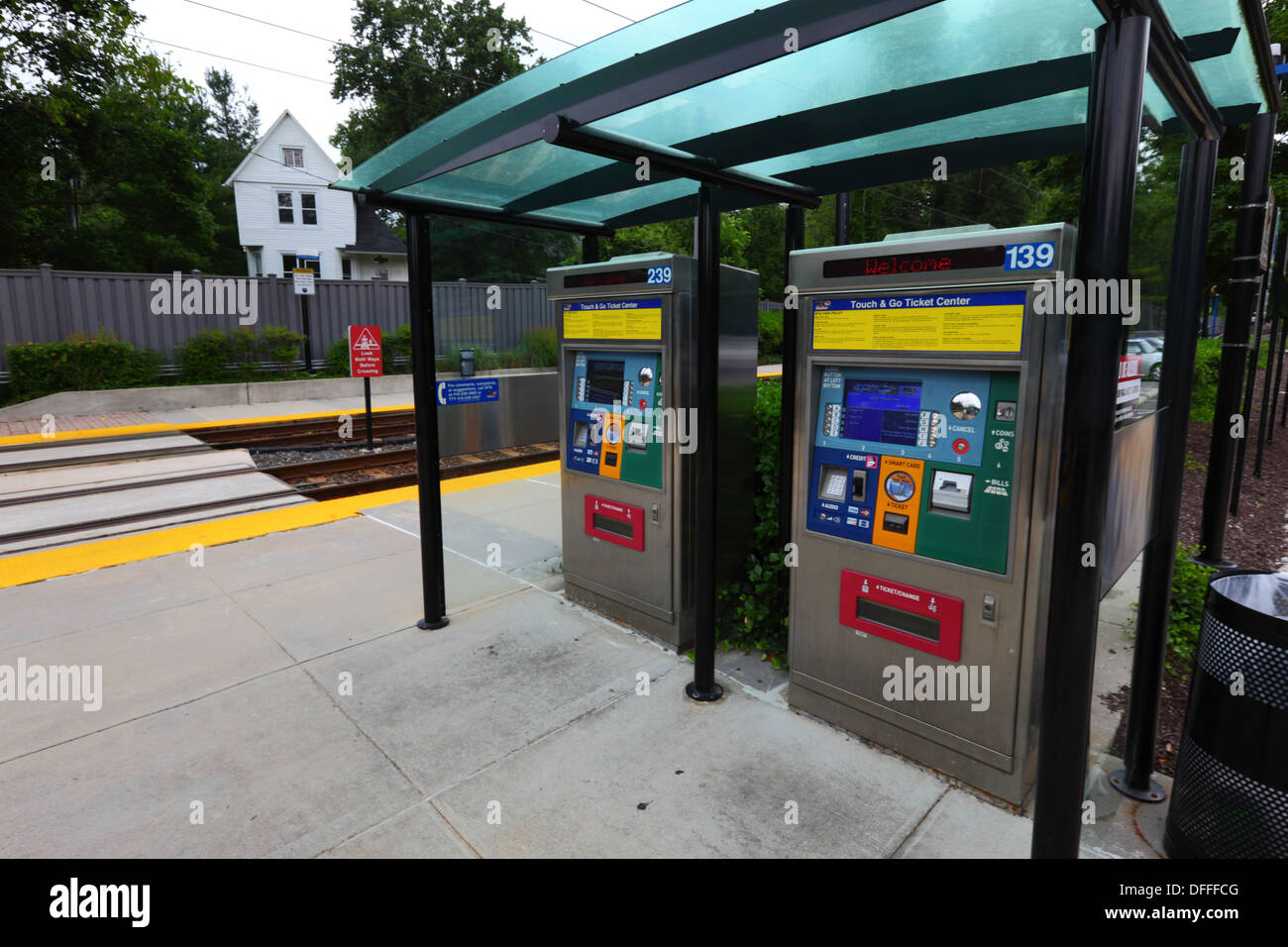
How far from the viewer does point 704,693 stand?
3820 mm

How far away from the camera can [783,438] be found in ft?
14.1

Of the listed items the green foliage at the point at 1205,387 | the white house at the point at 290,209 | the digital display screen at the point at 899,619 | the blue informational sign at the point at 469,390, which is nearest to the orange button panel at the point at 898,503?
the digital display screen at the point at 899,619

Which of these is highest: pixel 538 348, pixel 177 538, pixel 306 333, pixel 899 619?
pixel 306 333

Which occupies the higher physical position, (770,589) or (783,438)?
(783,438)

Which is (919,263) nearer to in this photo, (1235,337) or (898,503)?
(898,503)

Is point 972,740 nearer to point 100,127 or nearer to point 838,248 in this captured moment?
point 838,248

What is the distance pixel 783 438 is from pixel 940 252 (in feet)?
5.32

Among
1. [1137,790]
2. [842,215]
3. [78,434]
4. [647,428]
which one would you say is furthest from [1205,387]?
[78,434]

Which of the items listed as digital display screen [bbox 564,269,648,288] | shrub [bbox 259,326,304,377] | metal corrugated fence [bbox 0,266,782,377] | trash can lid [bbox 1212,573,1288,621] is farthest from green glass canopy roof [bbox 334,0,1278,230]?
metal corrugated fence [bbox 0,266,782,377]

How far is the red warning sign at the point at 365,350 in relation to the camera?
35.9ft

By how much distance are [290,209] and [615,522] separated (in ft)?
109

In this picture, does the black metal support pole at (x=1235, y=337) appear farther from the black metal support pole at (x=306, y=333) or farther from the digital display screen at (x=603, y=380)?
the black metal support pole at (x=306, y=333)
